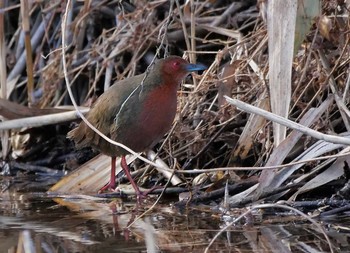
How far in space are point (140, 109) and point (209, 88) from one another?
0.64 m

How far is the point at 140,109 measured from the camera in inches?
191

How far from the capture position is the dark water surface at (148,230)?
11.5 feet

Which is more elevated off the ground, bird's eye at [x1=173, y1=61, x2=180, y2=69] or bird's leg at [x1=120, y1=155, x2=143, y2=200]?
bird's eye at [x1=173, y1=61, x2=180, y2=69]

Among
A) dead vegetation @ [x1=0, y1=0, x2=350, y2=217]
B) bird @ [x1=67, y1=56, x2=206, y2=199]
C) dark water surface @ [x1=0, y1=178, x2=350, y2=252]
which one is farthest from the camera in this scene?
bird @ [x1=67, y1=56, x2=206, y2=199]

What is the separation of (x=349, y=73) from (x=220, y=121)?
917 mm

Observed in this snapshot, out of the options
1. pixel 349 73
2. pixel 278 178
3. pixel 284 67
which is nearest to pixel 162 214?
pixel 278 178

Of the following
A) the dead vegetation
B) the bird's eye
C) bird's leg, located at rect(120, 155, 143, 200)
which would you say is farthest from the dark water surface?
the bird's eye

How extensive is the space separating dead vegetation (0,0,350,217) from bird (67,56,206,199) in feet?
0.65

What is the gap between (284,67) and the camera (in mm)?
4215

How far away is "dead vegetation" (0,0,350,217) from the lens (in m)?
4.40

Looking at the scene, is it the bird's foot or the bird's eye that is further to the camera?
the bird's foot

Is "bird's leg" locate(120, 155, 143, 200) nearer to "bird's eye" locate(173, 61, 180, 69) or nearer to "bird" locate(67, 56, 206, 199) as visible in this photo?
"bird" locate(67, 56, 206, 199)

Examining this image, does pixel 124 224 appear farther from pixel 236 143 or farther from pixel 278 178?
pixel 236 143

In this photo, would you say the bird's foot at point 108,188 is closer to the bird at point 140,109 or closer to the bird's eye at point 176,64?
the bird at point 140,109
